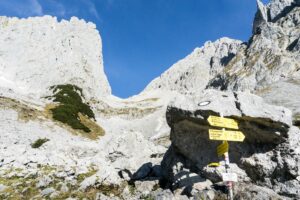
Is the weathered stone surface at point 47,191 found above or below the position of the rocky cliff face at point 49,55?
below

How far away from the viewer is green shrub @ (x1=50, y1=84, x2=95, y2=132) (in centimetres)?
6512

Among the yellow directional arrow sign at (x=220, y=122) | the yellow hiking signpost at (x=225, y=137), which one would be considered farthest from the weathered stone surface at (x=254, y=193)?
the yellow directional arrow sign at (x=220, y=122)

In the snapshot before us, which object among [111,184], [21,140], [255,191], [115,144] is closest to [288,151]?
[255,191]

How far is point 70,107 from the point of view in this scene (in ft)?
244

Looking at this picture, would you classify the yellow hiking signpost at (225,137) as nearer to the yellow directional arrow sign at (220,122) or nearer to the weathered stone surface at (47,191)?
the yellow directional arrow sign at (220,122)

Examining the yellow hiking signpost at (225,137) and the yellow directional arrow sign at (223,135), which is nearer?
the yellow hiking signpost at (225,137)

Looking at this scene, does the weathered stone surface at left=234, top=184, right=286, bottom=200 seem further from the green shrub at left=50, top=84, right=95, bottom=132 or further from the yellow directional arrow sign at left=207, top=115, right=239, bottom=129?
the green shrub at left=50, top=84, right=95, bottom=132

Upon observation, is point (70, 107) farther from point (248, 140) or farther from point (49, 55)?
point (49, 55)

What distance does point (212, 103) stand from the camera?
15.2 meters

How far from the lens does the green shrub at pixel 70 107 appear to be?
Result: 2564 inches

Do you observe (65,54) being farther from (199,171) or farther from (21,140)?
(199,171)

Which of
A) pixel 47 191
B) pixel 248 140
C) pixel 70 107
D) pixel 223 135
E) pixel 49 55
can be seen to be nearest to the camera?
pixel 223 135

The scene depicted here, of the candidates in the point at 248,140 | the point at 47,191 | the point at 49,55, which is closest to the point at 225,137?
the point at 248,140

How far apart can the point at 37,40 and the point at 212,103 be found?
138m
